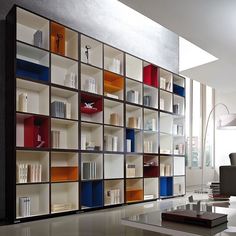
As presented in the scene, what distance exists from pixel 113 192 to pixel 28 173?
169cm

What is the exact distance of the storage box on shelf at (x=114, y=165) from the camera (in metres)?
5.45

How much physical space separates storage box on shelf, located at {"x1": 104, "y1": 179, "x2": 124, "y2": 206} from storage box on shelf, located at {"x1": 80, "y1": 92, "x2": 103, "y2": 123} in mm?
1145

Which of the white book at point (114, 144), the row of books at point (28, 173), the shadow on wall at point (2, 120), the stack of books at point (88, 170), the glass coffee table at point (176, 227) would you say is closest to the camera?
the glass coffee table at point (176, 227)

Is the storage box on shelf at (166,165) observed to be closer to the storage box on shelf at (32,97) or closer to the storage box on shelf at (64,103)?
the storage box on shelf at (64,103)

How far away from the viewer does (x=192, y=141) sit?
9398 millimetres

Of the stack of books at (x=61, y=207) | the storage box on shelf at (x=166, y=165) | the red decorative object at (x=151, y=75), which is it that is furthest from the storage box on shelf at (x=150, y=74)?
the stack of books at (x=61, y=207)

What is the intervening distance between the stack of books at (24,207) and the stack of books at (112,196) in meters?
1.53

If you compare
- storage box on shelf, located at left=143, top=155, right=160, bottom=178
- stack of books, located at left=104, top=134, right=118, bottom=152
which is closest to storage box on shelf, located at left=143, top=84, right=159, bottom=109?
storage box on shelf, located at left=143, top=155, right=160, bottom=178

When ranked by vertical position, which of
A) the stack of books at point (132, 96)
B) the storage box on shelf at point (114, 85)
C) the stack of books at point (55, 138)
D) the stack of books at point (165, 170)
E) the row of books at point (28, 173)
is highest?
the storage box on shelf at point (114, 85)

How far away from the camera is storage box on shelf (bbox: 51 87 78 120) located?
4574 mm

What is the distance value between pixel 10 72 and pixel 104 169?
225 cm

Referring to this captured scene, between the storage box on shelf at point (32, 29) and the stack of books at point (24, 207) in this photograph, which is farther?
the storage box on shelf at point (32, 29)

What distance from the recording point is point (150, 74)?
6402mm

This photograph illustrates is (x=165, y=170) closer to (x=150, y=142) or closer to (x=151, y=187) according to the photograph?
(x=151, y=187)
